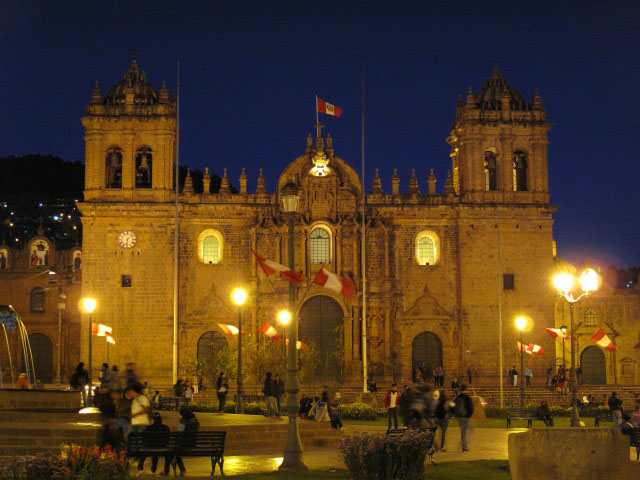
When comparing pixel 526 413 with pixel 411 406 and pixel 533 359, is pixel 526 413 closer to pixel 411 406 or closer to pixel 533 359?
pixel 411 406

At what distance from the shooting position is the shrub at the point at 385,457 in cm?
1515

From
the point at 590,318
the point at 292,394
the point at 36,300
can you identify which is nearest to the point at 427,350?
the point at 590,318

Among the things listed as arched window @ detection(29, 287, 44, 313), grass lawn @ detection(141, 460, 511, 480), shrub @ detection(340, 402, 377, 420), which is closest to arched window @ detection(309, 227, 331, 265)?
shrub @ detection(340, 402, 377, 420)

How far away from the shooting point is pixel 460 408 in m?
22.0

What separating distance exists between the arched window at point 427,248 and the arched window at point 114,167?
52.1ft

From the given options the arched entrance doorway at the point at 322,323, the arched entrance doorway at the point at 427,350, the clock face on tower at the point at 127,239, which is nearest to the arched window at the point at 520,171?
the arched entrance doorway at the point at 427,350

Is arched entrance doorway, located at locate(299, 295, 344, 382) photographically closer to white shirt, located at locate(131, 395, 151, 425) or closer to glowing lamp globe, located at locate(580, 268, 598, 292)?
glowing lamp globe, located at locate(580, 268, 598, 292)

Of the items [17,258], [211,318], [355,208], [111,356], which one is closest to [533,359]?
[355,208]

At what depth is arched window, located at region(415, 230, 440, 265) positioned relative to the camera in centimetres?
4953

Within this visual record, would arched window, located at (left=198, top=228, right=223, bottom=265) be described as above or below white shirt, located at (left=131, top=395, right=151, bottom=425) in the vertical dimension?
above

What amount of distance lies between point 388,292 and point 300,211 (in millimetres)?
6138

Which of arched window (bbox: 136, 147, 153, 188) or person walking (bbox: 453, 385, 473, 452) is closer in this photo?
person walking (bbox: 453, 385, 473, 452)

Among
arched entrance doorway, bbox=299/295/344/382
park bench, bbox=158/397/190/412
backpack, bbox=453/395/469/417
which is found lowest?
park bench, bbox=158/397/190/412

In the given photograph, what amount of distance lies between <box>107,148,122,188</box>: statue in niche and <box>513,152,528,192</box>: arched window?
20942mm
